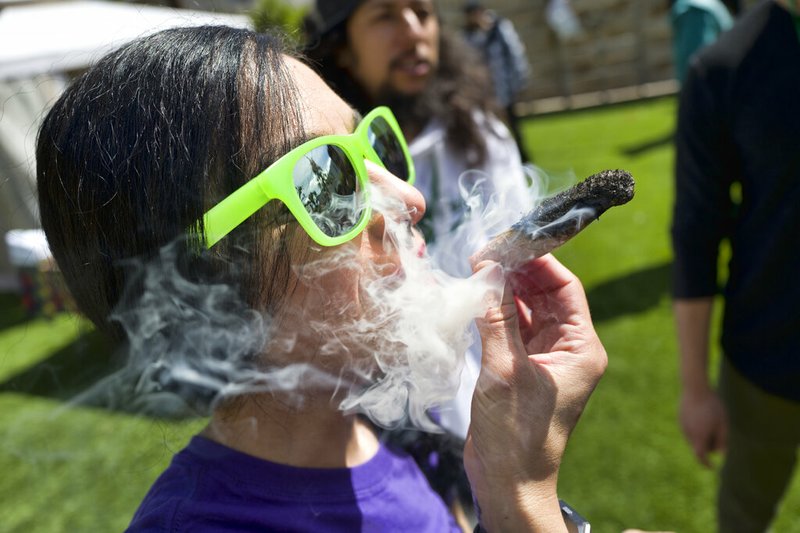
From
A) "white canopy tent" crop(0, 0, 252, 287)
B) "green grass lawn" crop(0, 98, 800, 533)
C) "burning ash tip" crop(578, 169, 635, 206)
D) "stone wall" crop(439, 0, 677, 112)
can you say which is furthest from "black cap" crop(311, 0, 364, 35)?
"stone wall" crop(439, 0, 677, 112)

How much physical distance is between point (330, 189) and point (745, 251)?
5.27 feet

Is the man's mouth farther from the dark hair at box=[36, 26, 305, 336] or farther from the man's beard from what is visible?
the dark hair at box=[36, 26, 305, 336]

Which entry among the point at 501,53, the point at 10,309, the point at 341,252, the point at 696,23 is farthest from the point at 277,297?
the point at 501,53

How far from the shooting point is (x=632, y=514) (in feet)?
10.3

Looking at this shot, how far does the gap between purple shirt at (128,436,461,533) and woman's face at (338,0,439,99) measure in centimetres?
197

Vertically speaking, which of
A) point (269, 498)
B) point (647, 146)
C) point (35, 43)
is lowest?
point (647, 146)

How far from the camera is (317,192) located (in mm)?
1156

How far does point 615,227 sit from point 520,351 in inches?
248

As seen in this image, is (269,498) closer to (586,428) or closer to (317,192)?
(317,192)

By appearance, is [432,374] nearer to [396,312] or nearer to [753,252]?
[396,312]

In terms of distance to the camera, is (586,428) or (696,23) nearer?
(696,23)

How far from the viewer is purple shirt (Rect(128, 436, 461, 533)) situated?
1138 mm

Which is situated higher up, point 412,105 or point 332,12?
point 332,12

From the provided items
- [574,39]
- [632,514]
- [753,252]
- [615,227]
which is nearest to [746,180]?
[753,252]
